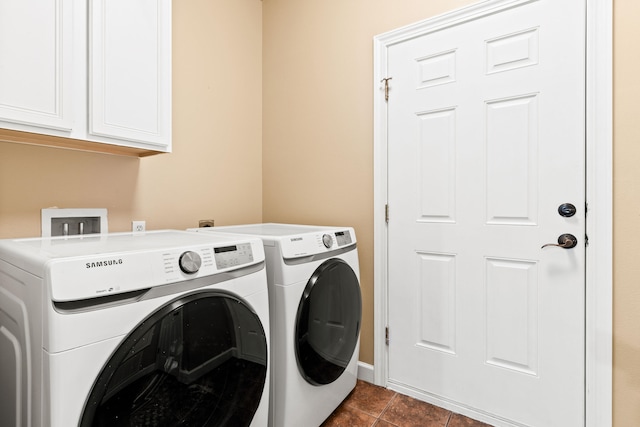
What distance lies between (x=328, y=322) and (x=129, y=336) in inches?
35.8

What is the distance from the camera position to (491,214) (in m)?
1.62

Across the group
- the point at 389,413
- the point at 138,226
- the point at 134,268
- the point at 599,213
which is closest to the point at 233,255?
the point at 134,268

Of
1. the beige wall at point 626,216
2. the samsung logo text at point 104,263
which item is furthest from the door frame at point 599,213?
the samsung logo text at point 104,263

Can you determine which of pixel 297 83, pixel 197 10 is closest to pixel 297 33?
pixel 297 83

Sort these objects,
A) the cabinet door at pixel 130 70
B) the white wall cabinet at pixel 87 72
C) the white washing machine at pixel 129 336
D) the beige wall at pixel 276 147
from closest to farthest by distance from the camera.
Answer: the white washing machine at pixel 129 336
the white wall cabinet at pixel 87 72
the cabinet door at pixel 130 70
the beige wall at pixel 276 147

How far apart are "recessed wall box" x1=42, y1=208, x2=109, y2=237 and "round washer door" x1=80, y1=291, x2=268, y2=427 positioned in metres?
0.92

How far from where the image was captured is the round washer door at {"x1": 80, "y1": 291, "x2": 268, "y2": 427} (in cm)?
80

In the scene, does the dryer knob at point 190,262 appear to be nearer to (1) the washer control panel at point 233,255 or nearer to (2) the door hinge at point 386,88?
(1) the washer control panel at point 233,255

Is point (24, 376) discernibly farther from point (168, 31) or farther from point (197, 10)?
point (197, 10)

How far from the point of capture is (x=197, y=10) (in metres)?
2.00

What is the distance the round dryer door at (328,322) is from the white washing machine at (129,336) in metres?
0.27

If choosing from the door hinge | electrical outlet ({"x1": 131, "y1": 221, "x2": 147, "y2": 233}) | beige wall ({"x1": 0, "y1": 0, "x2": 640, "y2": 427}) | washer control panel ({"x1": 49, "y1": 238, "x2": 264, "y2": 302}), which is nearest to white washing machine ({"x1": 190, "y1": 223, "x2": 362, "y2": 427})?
washer control panel ({"x1": 49, "y1": 238, "x2": 264, "y2": 302})

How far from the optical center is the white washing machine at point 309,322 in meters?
1.33

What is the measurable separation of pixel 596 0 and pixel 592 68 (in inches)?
11.1
